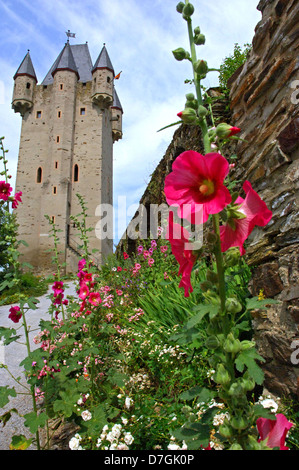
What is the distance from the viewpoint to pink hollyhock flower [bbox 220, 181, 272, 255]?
0.86 meters

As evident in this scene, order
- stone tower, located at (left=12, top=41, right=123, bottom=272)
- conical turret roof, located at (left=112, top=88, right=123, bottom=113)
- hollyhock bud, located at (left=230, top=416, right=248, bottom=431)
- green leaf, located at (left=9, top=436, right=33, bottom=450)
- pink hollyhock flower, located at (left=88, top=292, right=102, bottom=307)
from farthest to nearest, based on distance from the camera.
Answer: conical turret roof, located at (left=112, top=88, right=123, bottom=113) < stone tower, located at (left=12, top=41, right=123, bottom=272) < pink hollyhock flower, located at (left=88, top=292, right=102, bottom=307) < green leaf, located at (left=9, top=436, right=33, bottom=450) < hollyhock bud, located at (left=230, top=416, right=248, bottom=431)

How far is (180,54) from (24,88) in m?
25.3

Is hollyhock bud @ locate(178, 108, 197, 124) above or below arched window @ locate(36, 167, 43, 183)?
below

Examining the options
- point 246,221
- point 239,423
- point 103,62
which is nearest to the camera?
point 239,423

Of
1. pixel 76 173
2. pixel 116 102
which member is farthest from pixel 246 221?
pixel 116 102

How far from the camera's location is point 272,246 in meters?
2.03

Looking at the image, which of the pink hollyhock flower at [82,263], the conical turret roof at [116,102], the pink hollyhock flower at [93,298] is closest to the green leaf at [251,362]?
the pink hollyhock flower at [93,298]

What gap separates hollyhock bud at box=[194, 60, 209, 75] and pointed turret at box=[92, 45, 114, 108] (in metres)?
23.3

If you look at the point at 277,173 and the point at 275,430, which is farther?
the point at 277,173

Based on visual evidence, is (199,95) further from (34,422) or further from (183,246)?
(34,422)

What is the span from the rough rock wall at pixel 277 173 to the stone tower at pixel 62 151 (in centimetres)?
1836

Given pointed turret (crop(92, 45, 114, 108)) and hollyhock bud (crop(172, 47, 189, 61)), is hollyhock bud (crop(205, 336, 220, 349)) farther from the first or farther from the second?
pointed turret (crop(92, 45, 114, 108))

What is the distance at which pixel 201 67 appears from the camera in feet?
3.30

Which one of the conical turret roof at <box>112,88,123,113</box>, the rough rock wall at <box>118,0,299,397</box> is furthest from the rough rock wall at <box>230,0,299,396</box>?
the conical turret roof at <box>112,88,123,113</box>
